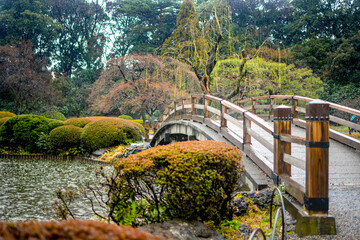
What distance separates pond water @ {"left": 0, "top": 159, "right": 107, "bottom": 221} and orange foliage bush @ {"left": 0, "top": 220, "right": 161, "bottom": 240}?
4.44m

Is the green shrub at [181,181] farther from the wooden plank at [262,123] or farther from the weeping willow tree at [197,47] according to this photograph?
the weeping willow tree at [197,47]

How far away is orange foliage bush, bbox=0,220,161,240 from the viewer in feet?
3.64

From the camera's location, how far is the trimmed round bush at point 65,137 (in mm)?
15094

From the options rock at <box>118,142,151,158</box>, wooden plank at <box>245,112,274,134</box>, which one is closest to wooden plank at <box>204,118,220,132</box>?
wooden plank at <box>245,112,274,134</box>

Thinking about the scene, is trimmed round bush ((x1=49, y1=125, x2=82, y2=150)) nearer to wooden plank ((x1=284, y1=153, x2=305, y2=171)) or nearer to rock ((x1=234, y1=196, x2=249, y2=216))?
rock ((x1=234, y1=196, x2=249, y2=216))

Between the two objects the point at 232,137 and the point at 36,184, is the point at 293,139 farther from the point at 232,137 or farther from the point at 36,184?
the point at 36,184

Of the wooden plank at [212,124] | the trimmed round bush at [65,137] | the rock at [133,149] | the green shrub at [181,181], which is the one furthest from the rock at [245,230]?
the trimmed round bush at [65,137]

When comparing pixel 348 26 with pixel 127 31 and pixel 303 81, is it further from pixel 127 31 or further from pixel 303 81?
pixel 127 31

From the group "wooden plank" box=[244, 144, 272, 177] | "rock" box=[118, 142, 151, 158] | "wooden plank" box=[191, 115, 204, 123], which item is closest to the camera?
"wooden plank" box=[244, 144, 272, 177]

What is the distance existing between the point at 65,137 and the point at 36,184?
255 inches

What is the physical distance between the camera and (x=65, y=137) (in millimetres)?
15172

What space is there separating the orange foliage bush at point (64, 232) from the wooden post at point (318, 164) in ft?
9.06

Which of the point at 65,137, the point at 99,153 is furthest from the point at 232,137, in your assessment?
the point at 65,137

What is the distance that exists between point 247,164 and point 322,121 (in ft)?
6.93
